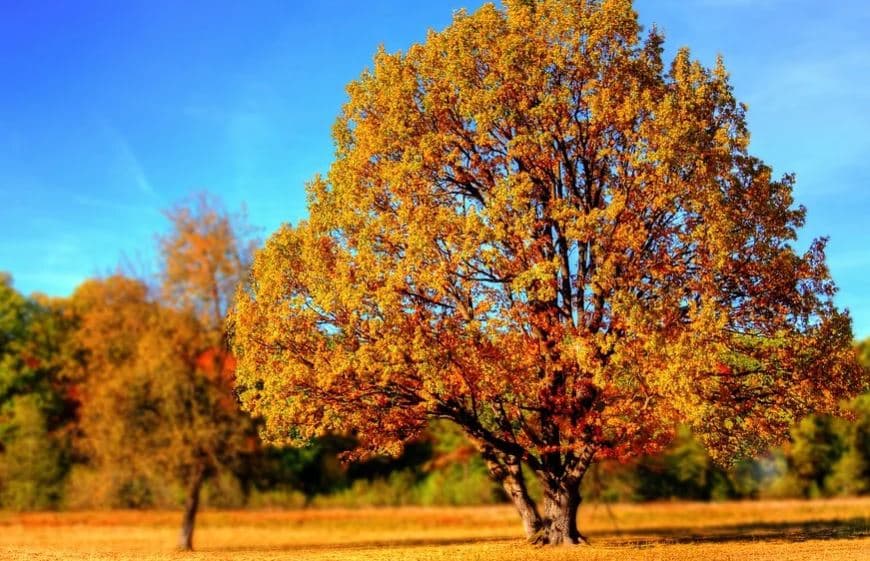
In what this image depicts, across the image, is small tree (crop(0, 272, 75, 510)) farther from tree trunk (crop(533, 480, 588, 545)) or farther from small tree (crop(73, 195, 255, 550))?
tree trunk (crop(533, 480, 588, 545))

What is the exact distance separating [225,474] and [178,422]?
5.69 meters

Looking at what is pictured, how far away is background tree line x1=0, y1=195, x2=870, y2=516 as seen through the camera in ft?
123

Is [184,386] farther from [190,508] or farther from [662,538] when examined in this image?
[662,538]

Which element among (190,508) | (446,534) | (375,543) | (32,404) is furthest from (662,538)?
(32,404)

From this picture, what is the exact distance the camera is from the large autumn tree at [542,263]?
2434 cm

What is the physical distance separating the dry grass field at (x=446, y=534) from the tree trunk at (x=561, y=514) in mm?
910

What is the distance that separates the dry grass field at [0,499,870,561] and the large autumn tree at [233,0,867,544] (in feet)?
12.4

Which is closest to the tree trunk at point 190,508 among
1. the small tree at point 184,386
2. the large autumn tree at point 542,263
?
the small tree at point 184,386

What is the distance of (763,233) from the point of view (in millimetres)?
26219

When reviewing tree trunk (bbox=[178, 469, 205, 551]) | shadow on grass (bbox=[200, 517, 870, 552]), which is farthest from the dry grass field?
tree trunk (bbox=[178, 469, 205, 551])

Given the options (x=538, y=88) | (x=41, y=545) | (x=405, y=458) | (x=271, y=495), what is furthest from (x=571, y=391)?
(x=405, y=458)

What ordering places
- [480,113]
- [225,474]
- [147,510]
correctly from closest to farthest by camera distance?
[480,113] < [225,474] < [147,510]

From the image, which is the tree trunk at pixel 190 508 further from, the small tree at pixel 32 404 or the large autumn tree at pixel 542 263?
the small tree at pixel 32 404

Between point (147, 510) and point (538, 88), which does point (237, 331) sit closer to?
point (538, 88)
